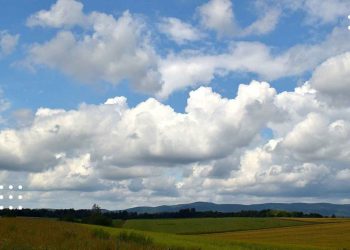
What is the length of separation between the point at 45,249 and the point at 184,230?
13319 centimetres

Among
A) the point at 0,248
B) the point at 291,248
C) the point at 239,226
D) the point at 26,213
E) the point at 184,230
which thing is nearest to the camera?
the point at 0,248

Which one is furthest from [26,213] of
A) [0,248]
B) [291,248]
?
[0,248]

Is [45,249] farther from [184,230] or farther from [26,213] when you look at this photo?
[26,213]

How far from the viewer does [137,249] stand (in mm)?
14977

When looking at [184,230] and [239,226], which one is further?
[239,226]

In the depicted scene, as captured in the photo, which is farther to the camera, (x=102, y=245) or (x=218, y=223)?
(x=218, y=223)

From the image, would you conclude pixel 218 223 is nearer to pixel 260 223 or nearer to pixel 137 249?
pixel 260 223

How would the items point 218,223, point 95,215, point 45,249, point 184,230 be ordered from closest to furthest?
point 45,249 < point 95,215 < point 184,230 < point 218,223

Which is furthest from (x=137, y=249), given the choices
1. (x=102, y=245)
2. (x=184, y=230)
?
(x=184, y=230)

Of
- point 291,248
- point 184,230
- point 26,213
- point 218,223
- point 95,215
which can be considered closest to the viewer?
point 291,248

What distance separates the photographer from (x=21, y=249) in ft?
49.1

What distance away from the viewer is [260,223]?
159 metres

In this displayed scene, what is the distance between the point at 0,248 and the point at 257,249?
36.9 m

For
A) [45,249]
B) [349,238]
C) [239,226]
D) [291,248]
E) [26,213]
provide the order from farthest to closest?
[26,213]
[239,226]
[349,238]
[291,248]
[45,249]
